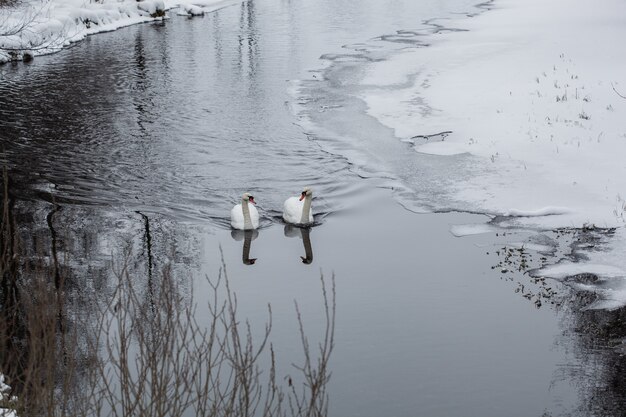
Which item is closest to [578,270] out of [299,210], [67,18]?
[299,210]

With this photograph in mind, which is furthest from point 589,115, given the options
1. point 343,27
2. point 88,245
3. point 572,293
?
point 343,27

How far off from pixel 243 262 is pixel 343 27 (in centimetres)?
2607

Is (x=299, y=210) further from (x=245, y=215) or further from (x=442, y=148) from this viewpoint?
(x=442, y=148)

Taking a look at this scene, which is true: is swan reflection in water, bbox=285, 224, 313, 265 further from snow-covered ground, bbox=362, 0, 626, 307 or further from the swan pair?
snow-covered ground, bbox=362, 0, 626, 307

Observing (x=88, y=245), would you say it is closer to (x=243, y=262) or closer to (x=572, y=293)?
(x=243, y=262)

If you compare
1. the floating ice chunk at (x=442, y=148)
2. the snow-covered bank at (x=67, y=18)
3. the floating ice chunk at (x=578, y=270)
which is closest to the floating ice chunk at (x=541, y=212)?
the floating ice chunk at (x=578, y=270)

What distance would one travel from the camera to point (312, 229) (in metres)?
14.8

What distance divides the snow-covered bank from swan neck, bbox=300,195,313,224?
1562 cm

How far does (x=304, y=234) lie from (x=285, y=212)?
0.68m

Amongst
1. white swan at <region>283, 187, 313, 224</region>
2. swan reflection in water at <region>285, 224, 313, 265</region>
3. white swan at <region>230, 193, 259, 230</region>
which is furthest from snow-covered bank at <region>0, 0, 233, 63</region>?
swan reflection in water at <region>285, 224, 313, 265</region>

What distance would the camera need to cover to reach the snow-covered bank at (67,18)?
2861cm

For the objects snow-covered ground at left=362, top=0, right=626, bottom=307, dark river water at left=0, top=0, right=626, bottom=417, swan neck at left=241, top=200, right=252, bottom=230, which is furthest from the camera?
snow-covered ground at left=362, top=0, right=626, bottom=307

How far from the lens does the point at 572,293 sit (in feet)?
40.1

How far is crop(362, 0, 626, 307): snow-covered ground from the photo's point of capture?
15594mm
